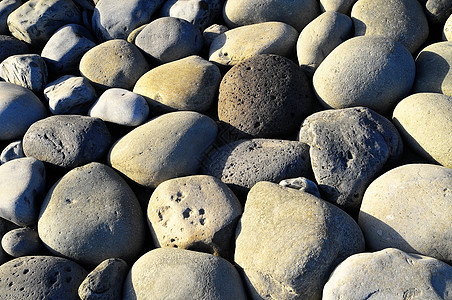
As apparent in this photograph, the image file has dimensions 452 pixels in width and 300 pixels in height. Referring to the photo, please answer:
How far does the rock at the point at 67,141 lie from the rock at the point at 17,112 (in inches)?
7.3

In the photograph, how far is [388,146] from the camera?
2684 millimetres

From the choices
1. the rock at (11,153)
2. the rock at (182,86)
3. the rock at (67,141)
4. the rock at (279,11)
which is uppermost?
the rock at (279,11)

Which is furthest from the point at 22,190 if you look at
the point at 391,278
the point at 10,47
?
the point at 391,278

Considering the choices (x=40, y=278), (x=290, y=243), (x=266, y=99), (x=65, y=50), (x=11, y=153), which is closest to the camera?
(x=290, y=243)

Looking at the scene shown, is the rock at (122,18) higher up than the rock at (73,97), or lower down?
higher up

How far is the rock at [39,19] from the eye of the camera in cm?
388

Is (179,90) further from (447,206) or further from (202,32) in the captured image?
(447,206)

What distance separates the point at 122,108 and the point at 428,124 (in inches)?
79.6

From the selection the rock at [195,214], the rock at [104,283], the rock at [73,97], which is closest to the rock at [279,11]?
the rock at [73,97]

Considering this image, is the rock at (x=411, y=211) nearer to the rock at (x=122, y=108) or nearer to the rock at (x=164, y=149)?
the rock at (x=164, y=149)

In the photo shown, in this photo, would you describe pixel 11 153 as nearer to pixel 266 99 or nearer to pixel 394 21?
pixel 266 99

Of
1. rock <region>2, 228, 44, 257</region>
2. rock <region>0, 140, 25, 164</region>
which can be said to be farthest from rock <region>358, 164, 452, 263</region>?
rock <region>0, 140, 25, 164</region>

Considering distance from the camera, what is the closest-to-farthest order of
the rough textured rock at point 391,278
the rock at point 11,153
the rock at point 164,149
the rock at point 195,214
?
the rough textured rock at point 391,278 < the rock at point 195,214 < the rock at point 164,149 < the rock at point 11,153

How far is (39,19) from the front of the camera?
12.7ft
